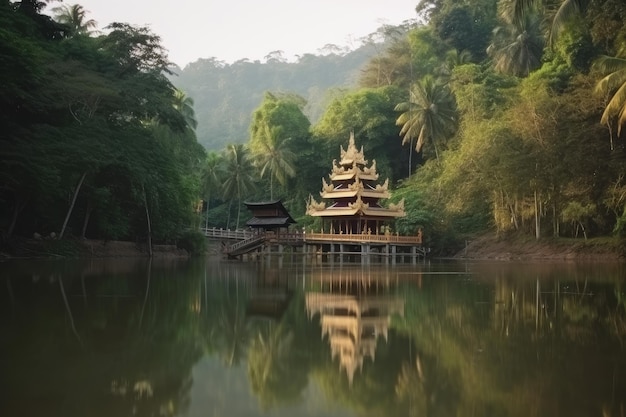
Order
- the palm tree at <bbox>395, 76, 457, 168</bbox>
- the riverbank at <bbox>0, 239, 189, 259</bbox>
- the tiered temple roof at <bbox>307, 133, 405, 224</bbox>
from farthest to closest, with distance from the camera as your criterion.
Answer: the palm tree at <bbox>395, 76, 457, 168</bbox>
the tiered temple roof at <bbox>307, 133, 405, 224</bbox>
the riverbank at <bbox>0, 239, 189, 259</bbox>

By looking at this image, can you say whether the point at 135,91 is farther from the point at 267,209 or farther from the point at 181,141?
the point at 181,141

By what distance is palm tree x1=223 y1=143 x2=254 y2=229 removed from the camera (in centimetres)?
5941

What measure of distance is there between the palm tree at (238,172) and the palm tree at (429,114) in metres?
17.2

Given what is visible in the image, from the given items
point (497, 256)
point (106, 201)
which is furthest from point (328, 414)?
point (497, 256)

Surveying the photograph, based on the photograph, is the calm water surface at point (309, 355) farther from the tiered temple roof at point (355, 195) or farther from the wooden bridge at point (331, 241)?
the tiered temple roof at point (355, 195)

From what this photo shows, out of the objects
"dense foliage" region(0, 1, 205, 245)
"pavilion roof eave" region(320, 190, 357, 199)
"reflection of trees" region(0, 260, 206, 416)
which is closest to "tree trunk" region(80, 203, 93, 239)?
"dense foliage" region(0, 1, 205, 245)

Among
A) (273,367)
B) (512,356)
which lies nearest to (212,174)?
(273,367)

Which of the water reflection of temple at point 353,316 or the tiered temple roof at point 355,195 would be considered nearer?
the water reflection of temple at point 353,316

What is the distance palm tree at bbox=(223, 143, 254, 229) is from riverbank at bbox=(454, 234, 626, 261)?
2542 cm

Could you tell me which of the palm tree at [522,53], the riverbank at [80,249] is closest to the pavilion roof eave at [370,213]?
the riverbank at [80,249]

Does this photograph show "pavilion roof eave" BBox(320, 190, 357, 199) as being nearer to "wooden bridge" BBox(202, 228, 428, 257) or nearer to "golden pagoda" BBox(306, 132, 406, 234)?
"golden pagoda" BBox(306, 132, 406, 234)

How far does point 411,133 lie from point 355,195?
12.7 meters

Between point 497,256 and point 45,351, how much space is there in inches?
1352

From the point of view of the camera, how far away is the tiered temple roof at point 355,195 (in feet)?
130
